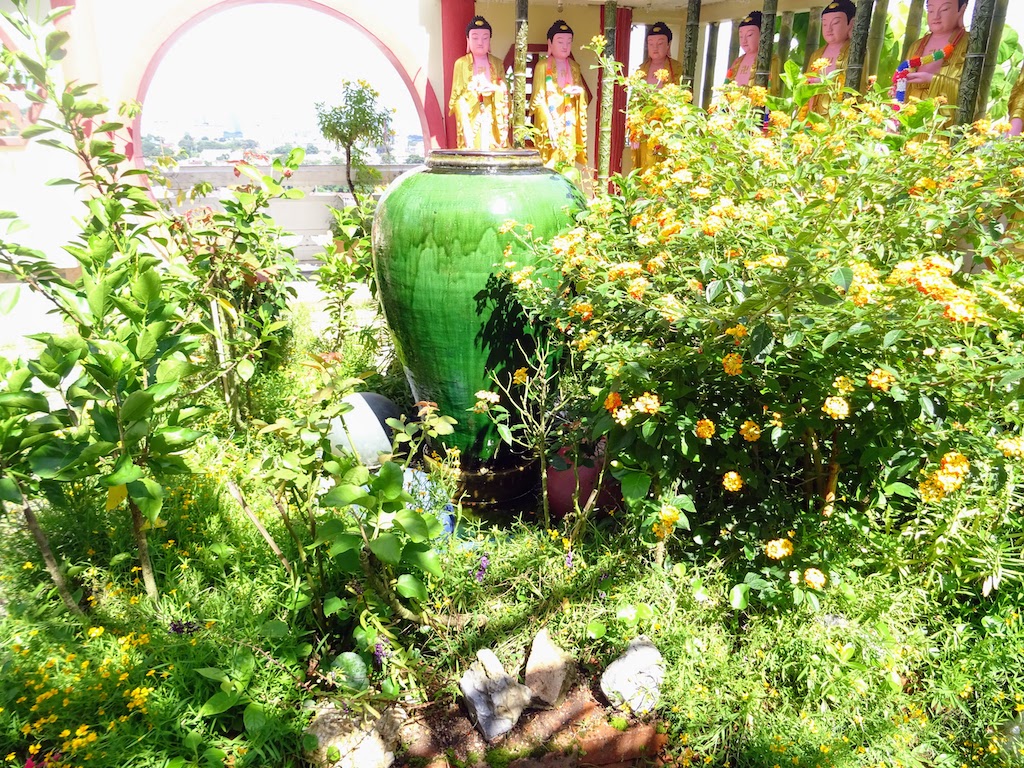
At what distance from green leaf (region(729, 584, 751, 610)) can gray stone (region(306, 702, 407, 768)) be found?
0.82 meters

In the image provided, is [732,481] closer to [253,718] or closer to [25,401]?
[253,718]

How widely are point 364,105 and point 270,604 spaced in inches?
213

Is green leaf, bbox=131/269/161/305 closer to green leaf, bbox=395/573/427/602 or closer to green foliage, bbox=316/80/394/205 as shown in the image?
green leaf, bbox=395/573/427/602

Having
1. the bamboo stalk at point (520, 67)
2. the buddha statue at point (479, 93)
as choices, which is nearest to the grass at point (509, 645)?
the bamboo stalk at point (520, 67)

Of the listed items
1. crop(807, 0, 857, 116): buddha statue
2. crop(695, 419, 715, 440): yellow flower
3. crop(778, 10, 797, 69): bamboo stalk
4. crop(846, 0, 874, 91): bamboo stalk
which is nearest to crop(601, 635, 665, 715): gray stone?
crop(695, 419, 715, 440): yellow flower

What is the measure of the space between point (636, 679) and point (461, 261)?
4.24 ft

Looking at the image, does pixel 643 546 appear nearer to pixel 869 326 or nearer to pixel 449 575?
pixel 449 575

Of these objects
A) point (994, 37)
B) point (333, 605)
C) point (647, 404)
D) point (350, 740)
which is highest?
point (994, 37)

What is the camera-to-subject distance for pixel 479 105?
5391 mm

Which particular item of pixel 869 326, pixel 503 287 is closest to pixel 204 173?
pixel 503 287

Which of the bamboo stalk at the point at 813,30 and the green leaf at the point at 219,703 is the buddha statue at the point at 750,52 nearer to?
the bamboo stalk at the point at 813,30

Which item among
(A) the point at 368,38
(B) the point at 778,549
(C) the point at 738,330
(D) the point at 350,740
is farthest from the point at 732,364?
(A) the point at 368,38

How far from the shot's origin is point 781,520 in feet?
5.52

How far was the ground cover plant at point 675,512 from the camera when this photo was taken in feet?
4.29
